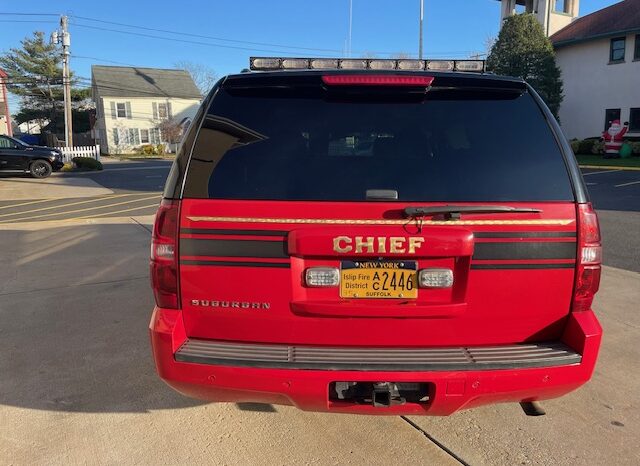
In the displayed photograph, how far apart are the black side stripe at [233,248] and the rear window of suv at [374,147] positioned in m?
0.20

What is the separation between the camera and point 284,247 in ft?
7.30

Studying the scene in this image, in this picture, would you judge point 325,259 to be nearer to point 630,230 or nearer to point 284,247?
point 284,247

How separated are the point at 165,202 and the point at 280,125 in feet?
2.12

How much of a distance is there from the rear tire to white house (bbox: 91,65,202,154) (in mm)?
24919

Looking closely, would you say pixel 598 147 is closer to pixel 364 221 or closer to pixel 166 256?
pixel 364 221

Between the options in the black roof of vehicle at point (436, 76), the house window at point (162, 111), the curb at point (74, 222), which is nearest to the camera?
the black roof of vehicle at point (436, 76)

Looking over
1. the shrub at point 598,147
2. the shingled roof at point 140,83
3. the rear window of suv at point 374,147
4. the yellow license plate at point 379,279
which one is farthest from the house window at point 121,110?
the yellow license plate at point 379,279

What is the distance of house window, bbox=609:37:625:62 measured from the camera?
27.6 metres

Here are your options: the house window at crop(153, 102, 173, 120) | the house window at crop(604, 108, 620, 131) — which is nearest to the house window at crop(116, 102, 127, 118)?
the house window at crop(153, 102, 173, 120)

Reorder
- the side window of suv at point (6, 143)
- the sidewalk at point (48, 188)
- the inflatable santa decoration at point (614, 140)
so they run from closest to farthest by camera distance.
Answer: the sidewalk at point (48, 188) → the side window of suv at point (6, 143) → the inflatable santa decoration at point (614, 140)

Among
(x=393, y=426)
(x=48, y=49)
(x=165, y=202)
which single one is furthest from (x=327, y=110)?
(x=48, y=49)

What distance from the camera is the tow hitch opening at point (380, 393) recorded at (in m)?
2.21

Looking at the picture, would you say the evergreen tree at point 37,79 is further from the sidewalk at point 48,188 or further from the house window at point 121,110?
the sidewalk at point 48,188

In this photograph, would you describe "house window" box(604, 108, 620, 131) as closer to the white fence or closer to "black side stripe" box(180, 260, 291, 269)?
the white fence
